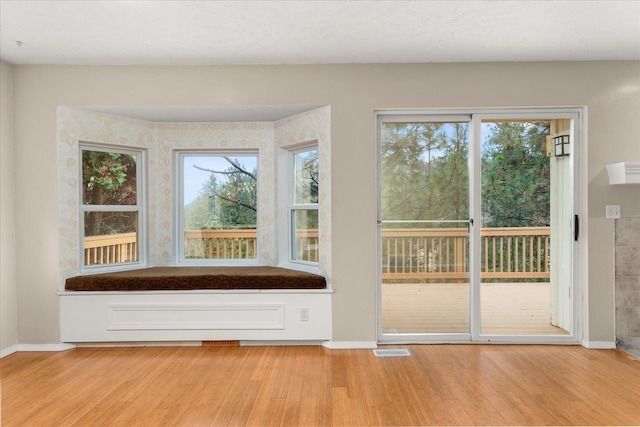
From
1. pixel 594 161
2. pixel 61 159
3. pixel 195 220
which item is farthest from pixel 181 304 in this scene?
pixel 594 161

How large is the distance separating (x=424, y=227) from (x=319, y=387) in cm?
165

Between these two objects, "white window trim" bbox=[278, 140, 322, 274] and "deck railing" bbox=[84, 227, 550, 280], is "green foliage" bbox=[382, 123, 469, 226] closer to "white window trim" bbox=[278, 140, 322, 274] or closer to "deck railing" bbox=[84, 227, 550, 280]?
"deck railing" bbox=[84, 227, 550, 280]

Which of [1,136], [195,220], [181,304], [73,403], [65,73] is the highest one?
[65,73]

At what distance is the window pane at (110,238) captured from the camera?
371 centimetres

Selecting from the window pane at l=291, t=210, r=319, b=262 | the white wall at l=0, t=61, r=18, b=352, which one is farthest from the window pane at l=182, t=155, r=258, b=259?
the white wall at l=0, t=61, r=18, b=352

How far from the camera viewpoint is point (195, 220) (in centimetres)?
413

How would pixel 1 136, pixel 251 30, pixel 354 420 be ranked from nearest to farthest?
pixel 354 420
pixel 251 30
pixel 1 136

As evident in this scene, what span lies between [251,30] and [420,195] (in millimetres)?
1929

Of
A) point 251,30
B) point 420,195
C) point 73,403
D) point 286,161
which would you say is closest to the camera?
point 73,403

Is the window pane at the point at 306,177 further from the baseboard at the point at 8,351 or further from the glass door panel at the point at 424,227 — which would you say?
the baseboard at the point at 8,351

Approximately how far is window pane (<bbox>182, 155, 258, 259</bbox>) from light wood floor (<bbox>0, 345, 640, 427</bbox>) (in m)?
1.11

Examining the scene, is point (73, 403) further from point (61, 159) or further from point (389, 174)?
point (389, 174)

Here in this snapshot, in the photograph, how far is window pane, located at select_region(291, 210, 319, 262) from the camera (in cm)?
377

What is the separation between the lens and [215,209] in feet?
13.5
